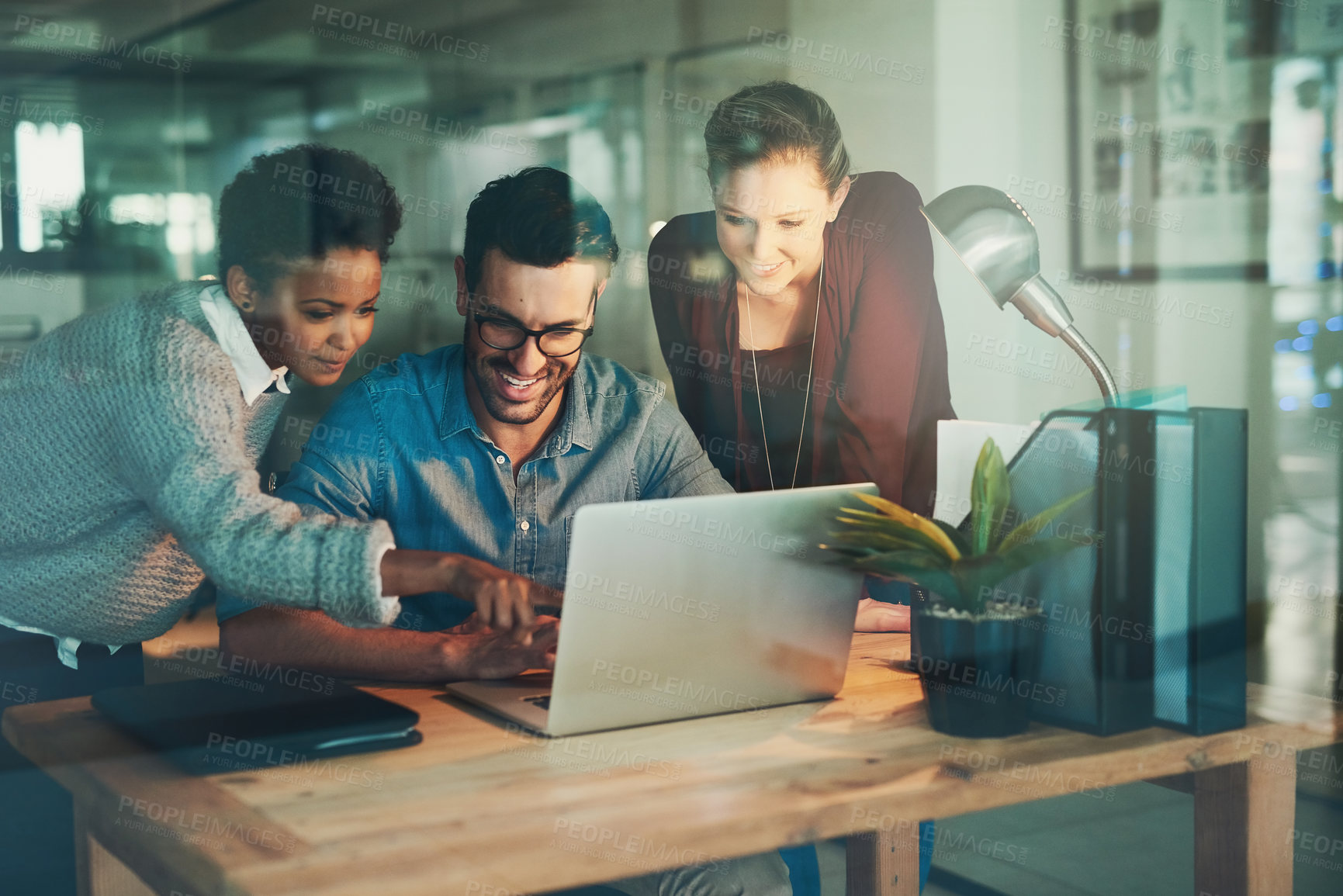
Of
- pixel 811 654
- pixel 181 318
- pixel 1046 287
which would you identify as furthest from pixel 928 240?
pixel 181 318

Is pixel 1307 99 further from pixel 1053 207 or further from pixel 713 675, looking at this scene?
pixel 713 675

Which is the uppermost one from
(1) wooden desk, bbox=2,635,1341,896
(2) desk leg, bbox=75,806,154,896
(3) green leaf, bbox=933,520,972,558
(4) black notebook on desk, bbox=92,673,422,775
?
(3) green leaf, bbox=933,520,972,558

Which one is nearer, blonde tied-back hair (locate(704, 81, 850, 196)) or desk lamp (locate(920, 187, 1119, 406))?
desk lamp (locate(920, 187, 1119, 406))

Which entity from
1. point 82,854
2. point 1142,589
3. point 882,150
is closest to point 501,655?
point 82,854

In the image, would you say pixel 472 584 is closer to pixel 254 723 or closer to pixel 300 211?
pixel 254 723

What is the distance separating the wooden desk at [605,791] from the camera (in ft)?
3.24

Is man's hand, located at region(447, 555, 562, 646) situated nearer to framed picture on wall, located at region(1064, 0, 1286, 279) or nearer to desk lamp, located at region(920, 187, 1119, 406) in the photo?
desk lamp, located at region(920, 187, 1119, 406)

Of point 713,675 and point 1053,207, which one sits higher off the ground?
point 1053,207

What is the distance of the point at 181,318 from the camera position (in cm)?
151

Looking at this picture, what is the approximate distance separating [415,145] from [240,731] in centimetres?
83

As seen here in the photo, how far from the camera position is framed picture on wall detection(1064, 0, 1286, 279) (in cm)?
275

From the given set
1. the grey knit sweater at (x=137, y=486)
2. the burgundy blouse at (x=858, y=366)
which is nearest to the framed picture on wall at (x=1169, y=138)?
the burgundy blouse at (x=858, y=366)

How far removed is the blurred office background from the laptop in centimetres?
59

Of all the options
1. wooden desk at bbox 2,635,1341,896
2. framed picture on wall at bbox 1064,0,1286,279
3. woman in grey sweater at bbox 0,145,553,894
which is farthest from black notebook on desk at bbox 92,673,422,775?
framed picture on wall at bbox 1064,0,1286,279
